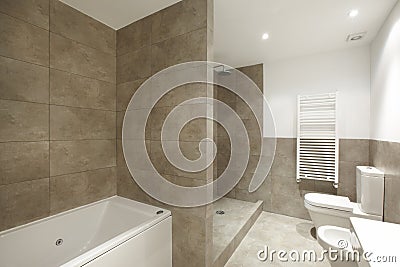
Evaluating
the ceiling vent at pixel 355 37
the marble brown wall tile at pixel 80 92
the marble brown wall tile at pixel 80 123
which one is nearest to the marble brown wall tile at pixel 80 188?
the marble brown wall tile at pixel 80 123

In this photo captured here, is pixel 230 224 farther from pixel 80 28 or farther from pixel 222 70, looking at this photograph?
pixel 80 28

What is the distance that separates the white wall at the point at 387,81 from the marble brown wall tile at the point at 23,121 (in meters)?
3.03

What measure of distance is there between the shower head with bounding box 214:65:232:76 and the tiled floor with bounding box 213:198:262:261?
230cm

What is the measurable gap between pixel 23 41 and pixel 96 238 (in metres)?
1.89

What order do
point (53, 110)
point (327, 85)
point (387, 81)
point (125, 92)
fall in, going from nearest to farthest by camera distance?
point (53, 110) < point (387, 81) < point (125, 92) < point (327, 85)

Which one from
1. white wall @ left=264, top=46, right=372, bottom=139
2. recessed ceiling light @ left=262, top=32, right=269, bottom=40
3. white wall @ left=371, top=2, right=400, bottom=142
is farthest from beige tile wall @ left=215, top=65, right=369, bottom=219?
recessed ceiling light @ left=262, top=32, right=269, bottom=40

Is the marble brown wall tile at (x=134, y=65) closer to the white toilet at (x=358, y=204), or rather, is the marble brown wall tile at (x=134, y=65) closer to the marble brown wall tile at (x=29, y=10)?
the marble brown wall tile at (x=29, y=10)

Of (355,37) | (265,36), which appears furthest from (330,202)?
(265,36)

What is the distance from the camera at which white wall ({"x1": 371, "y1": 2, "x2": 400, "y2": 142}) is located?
162 centimetres

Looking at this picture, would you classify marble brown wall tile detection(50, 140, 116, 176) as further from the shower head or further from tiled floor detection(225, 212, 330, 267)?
the shower head

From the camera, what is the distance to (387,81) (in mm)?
1812

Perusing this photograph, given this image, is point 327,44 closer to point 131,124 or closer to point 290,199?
point 290,199

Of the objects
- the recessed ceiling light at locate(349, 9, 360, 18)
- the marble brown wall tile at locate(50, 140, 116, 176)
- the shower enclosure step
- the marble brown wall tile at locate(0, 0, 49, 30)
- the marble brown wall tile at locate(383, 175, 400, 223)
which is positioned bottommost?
the shower enclosure step

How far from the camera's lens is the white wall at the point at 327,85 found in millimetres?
2475
